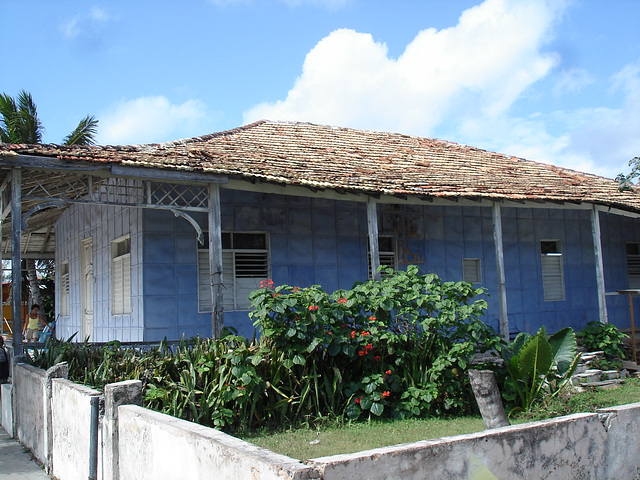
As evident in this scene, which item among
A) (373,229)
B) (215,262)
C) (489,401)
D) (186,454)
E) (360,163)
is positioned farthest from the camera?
(360,163)

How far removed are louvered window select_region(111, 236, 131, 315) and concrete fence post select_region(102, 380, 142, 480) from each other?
5963mm

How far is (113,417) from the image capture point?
5230 mm

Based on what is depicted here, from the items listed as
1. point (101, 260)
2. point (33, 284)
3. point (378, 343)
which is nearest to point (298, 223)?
point (378, 343)

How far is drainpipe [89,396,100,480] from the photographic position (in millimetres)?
5480

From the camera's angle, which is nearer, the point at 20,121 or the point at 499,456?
the point at 499,456

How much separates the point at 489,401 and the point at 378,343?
1.84 meters

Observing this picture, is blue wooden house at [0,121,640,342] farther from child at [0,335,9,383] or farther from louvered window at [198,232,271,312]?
child at [0,335,9,383]

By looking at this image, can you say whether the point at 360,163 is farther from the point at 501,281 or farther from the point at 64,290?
the point at 64,290

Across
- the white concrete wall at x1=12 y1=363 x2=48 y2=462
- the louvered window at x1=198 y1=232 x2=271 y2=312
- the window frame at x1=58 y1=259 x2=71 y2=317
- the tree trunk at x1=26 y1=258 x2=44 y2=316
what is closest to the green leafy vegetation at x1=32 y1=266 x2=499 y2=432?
the white concrete wall at x1=12 y1=363 x2=48 y2=462

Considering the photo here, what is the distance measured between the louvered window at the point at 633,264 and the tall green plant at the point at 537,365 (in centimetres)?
717

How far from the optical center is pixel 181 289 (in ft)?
33.6

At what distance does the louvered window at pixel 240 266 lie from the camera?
1065 cm

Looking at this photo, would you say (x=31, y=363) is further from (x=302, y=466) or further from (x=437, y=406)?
Answer: (x=302, y=466)

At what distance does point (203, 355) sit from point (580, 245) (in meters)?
9.79
